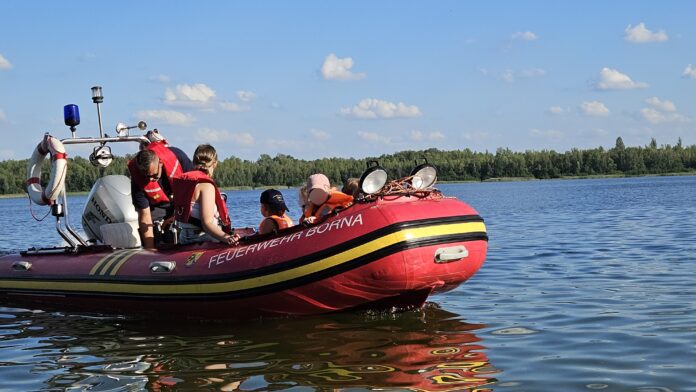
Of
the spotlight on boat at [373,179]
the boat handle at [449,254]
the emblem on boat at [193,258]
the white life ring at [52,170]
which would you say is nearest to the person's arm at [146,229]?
the emblem on boat at [193,258]

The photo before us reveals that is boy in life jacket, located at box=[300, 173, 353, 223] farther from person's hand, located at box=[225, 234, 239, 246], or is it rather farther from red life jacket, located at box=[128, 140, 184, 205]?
red life jacket, located at box=[128, 140, 184, 205]

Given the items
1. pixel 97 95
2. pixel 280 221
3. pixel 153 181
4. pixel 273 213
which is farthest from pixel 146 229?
pixel 97 95

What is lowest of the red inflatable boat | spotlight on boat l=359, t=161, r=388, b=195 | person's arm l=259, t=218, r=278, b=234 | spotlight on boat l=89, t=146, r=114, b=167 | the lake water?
the lake water

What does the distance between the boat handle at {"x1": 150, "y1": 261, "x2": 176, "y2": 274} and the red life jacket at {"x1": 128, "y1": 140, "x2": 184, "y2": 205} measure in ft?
2.95

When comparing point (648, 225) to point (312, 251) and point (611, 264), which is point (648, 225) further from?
point (312, 251)

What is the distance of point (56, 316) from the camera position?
877 cm

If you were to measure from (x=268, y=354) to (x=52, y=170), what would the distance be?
4092 millimetres

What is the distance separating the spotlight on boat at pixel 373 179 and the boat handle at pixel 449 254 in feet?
2.38

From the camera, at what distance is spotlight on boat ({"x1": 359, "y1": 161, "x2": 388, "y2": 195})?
6996 mm

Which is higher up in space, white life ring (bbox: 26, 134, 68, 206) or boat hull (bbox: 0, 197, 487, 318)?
white life ring (bbox: 26, 134, 68, 206)

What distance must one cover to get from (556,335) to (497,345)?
55cm

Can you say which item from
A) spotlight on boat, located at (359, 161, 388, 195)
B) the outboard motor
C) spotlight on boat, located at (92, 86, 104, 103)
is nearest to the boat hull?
spotlight on boat, located at (359, 161, 388, 195)

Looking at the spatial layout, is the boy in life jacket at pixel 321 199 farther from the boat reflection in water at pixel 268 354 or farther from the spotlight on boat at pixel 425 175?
the boat reflection in water at pixel 268 354

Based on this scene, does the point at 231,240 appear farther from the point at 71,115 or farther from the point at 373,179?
the point at 71,115
